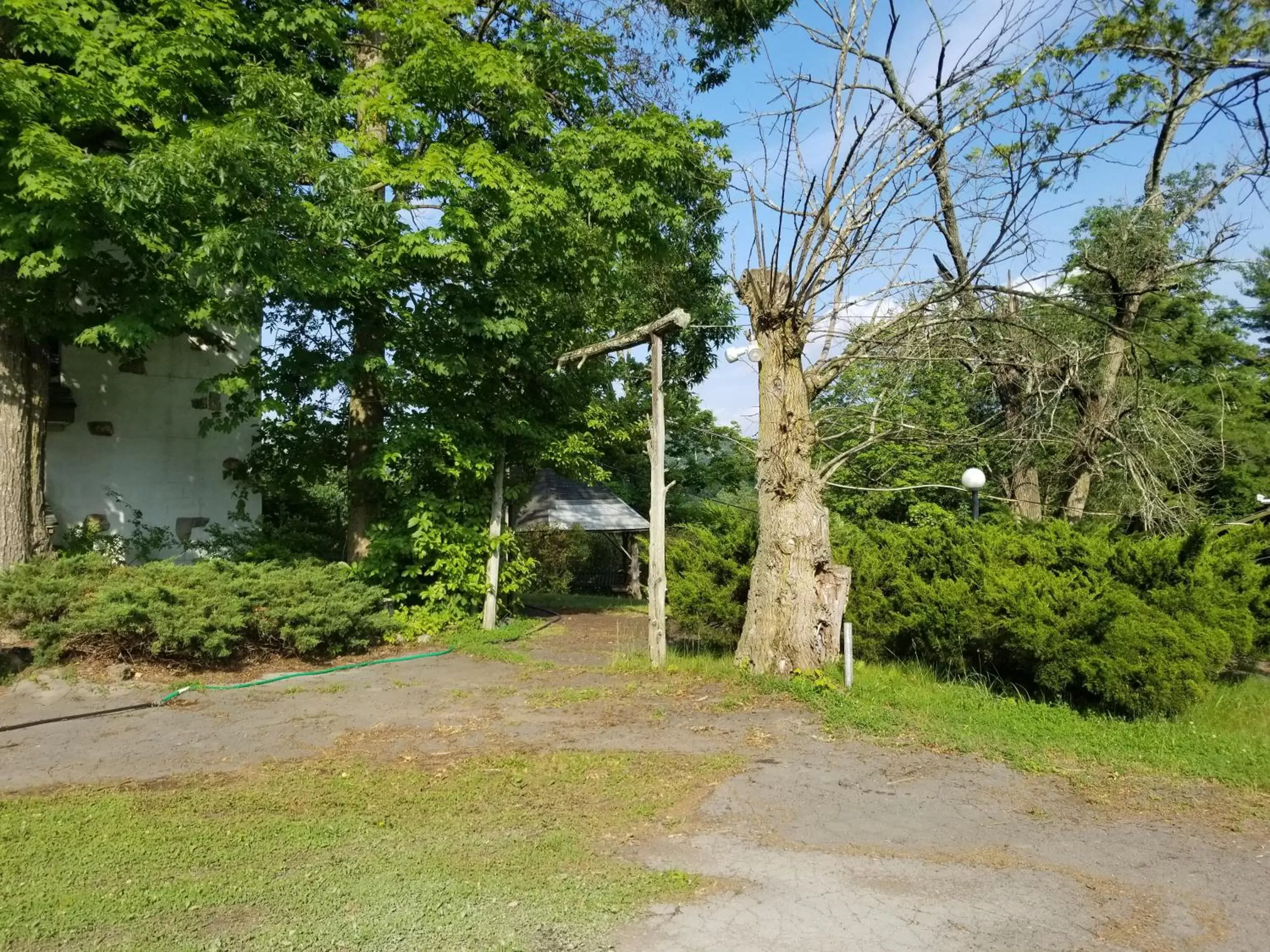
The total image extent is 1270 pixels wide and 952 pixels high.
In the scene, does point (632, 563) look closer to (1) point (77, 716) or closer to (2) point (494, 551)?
(2) point (494, 551)

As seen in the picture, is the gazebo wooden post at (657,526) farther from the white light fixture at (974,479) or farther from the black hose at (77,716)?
the black hose at (77,716)

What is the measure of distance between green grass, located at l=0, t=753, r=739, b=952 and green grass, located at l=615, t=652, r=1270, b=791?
193cm

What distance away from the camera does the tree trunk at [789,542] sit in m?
7.91

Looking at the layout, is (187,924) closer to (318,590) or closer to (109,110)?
(318,590)

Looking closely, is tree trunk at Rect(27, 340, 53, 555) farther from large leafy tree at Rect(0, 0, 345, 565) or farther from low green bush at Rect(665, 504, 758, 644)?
low green bush at Rect(665, 504, 758, 644)

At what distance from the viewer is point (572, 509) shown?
1473 cm

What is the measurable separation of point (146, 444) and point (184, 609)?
441 centimetres

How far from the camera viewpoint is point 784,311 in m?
8.26

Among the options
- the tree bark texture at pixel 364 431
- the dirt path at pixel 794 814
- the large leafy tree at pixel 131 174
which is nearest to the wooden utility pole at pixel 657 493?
the dirt path at pixel 794 814

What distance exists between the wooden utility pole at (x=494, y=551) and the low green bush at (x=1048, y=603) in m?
2.43

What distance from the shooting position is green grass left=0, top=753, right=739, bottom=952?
10.4 feet

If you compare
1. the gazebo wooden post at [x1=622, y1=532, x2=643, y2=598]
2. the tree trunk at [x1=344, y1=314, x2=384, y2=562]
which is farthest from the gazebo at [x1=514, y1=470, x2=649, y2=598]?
the gazebo wooden post at [x1=622, y1=532, x2=643, y2=598]

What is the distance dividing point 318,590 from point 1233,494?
53.2 feet

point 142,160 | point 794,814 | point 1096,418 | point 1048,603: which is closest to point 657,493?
point 1048,603
